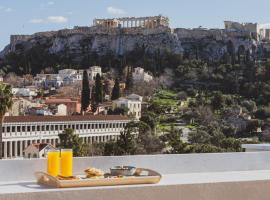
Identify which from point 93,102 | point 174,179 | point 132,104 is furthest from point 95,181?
point 93,102

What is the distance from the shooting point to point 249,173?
11.0ft

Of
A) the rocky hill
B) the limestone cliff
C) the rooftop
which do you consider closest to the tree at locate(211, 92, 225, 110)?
the rocky hill

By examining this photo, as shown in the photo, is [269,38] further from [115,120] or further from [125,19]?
[115,120]

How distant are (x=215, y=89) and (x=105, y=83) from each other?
10177 millimetres

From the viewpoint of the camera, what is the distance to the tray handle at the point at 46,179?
2680mm

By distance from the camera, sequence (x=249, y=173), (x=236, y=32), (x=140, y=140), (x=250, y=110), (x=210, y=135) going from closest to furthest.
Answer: (x=249, y=173) < (x=140, y=140) < (x=210, y=135) < (x=250, y=110) < (x=236, y=32)

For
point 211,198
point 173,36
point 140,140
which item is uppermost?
point 173,36

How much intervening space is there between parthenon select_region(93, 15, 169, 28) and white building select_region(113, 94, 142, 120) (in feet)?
134

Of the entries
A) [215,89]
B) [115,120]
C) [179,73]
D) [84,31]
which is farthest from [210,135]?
[84,31]

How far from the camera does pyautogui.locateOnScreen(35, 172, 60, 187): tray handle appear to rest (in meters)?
2.68

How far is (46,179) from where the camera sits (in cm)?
275

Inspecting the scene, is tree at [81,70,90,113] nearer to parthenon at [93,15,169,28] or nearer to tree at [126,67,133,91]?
tree at [126,67,133,91]

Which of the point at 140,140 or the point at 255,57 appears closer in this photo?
the point at 140,140

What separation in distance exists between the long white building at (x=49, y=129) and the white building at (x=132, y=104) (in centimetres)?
528
